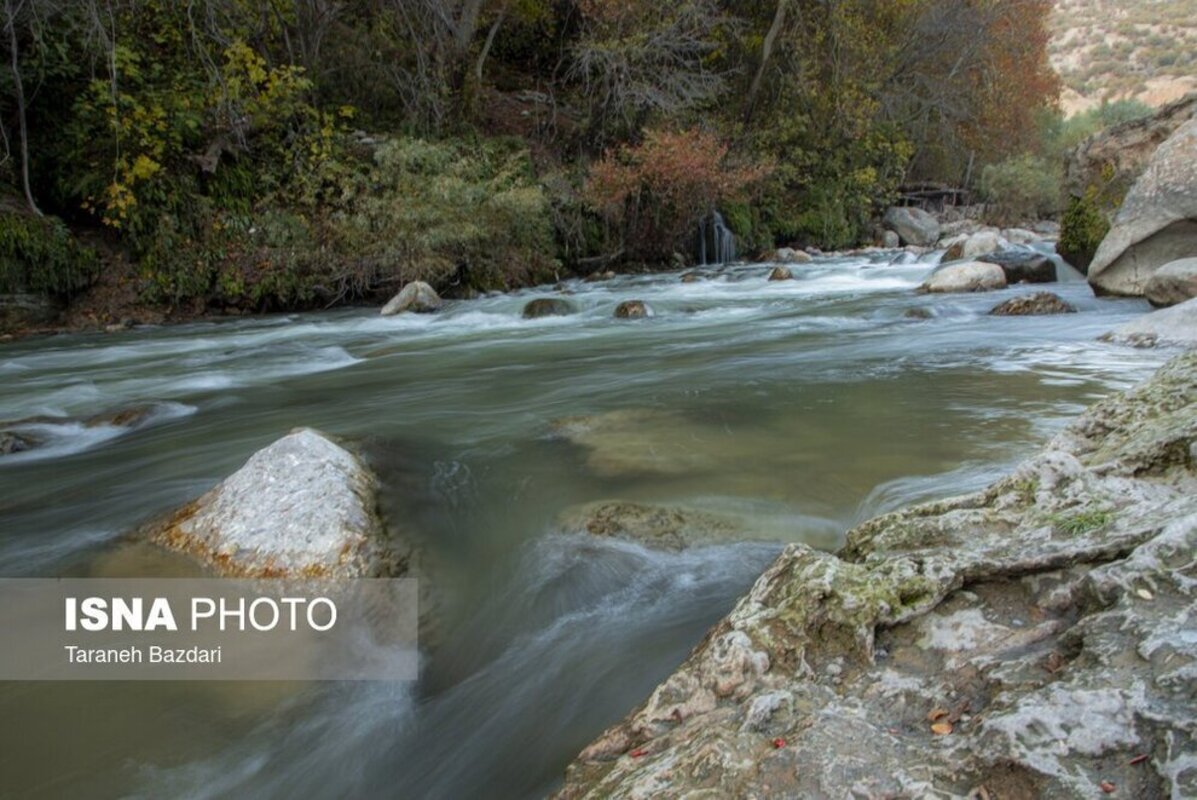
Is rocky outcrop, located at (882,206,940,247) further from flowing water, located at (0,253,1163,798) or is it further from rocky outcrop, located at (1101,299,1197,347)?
rocky outcrop, located at (1101,299,1197,347)

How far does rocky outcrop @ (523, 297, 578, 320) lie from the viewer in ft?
33.4

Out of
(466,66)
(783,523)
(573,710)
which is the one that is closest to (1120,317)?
(783,523)

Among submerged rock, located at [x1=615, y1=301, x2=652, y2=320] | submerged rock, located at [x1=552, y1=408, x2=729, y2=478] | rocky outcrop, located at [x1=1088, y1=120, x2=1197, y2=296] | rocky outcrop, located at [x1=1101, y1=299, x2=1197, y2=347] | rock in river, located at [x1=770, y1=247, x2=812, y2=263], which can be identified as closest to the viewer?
submerged rock, located at [x1=552, y1=408, x2=729, y2=478]

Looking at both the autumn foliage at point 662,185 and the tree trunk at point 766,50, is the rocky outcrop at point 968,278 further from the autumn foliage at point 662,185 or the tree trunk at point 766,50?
the tree trunk at point 766,50

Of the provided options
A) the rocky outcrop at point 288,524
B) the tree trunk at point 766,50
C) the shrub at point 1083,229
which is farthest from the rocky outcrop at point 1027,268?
the rocky outcrop at point 288,524

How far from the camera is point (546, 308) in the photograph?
10.3 meters

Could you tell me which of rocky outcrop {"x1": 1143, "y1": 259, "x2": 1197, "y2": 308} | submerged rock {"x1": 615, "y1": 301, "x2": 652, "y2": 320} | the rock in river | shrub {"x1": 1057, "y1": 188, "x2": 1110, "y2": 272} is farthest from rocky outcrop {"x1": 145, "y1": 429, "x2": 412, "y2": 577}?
the rock in river

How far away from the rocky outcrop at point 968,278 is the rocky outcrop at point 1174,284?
285 cm

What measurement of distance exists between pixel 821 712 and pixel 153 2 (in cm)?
1253

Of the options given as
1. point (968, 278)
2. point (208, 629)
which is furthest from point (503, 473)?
point (968, 278)

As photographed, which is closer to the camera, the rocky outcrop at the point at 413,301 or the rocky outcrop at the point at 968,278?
the rocky outcrop at the point at 968,278

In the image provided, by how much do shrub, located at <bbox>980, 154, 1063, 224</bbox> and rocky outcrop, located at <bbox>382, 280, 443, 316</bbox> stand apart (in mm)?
20510

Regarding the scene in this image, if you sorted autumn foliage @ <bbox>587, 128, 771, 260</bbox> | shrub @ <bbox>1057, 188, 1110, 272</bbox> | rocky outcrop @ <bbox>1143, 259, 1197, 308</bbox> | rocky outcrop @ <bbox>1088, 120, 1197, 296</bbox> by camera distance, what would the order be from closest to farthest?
rocky outcrop @ <bbox>1143, 259, 1197, 308</bbox>
rocky outcrop @ <bbox>1088, 120, 1197, 296</bbox>
shrub @ <bbox>1057, 188, 1110, 272</bbox>
autumn foliage @ <bbox>587, 128, 771, 260</bbox>

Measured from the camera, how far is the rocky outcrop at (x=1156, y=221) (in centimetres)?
789
